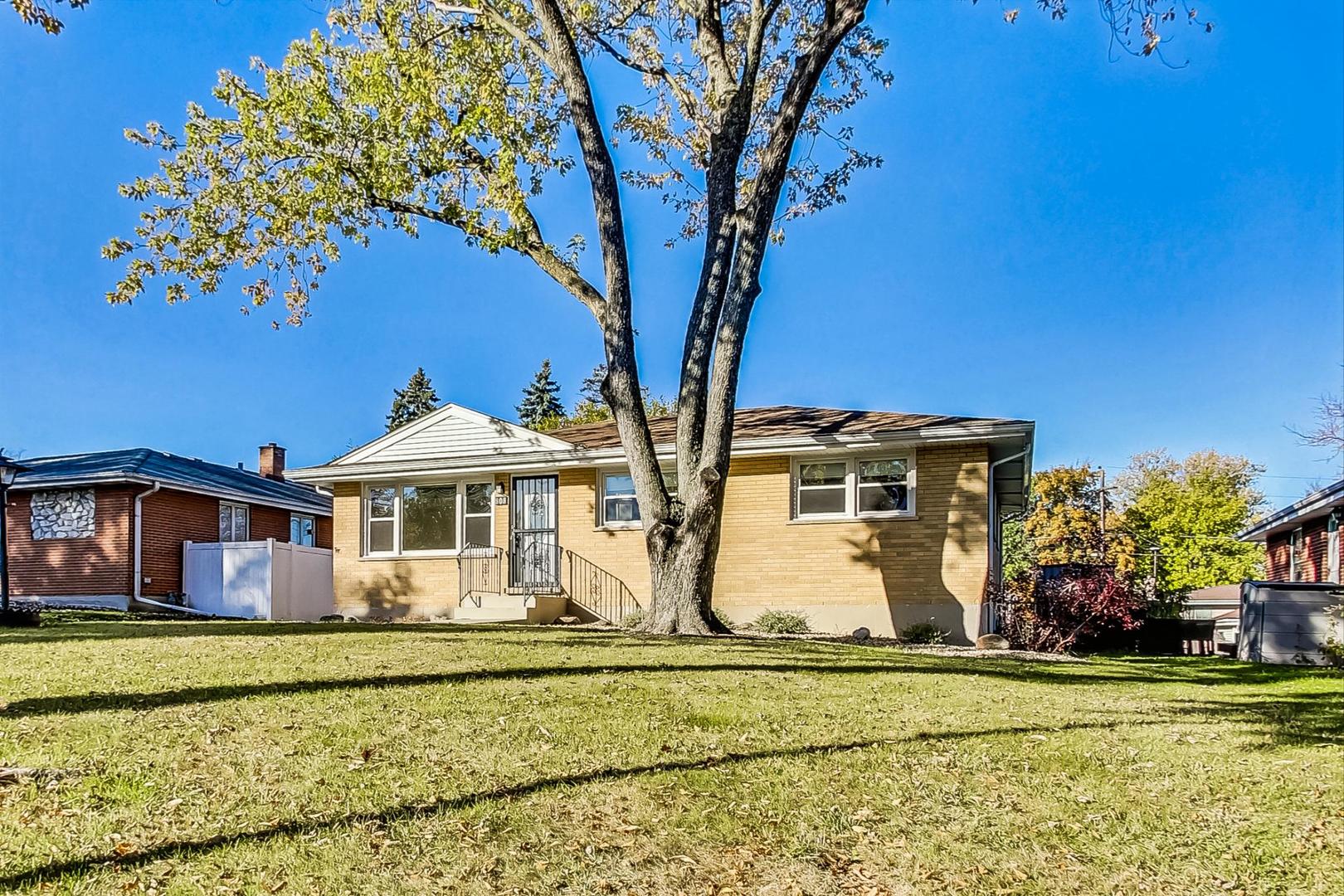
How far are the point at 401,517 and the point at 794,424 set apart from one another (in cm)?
821

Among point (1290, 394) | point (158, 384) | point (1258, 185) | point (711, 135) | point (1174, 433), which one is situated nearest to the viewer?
point (711, 135)

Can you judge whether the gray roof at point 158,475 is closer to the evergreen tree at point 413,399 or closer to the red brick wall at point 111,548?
the red brick wall at point 111,548

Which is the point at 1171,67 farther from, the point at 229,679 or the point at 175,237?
the point at 175,237

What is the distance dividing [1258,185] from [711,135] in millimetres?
16815

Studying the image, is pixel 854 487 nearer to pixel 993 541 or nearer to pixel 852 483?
pixel 852 483

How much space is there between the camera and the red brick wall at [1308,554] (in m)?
20.3

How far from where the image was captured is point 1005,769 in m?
4.78

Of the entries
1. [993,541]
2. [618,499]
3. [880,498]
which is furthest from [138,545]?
[993,541]

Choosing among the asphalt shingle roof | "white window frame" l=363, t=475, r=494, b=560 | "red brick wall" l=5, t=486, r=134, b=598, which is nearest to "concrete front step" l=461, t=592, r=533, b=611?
"white window frame" l=363, t=475, r=494, b=560

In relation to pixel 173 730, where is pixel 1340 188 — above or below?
above

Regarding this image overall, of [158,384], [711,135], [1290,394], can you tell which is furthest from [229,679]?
[158,384]

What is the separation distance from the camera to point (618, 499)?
16188 mm

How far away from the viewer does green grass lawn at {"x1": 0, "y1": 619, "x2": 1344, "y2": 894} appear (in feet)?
11.2

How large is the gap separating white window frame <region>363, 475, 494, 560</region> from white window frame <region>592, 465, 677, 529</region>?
229cm
